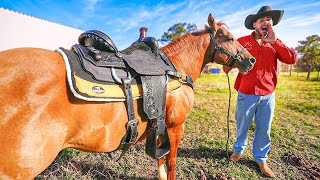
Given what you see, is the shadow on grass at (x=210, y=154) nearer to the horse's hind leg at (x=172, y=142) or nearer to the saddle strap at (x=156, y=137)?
the horse's hind leg at (x=172, y=142)

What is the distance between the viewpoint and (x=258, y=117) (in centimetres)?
290

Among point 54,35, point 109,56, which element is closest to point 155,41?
point 109,56

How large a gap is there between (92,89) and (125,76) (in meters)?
0.33

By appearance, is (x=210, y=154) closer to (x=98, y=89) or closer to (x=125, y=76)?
(x=125, y=76)

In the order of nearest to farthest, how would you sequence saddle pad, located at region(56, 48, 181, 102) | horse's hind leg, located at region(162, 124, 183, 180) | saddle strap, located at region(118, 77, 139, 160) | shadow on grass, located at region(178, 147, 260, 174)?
1. saddle pad, located at region(56, 48, 181, 102)
2. saddle strap, located at region(118, 77, 139, 160)
3. horse's hind leg, located at region(162, 124, 183, 180)
4. shadow on grass, located at region(178, 147, 260, 174)

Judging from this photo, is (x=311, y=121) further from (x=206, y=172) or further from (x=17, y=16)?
(x=17, y=16)

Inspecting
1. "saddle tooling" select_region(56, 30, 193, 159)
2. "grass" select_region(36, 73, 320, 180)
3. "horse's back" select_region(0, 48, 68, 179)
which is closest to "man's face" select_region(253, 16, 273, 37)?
"saddle tooling" select_region(56, 30, 193, 159)

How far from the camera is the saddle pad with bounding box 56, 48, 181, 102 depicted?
126cm

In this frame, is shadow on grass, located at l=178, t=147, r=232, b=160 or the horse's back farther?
shadow on grass, located at l=178, t=147, r=232, b=160

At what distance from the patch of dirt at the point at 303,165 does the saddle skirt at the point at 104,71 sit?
2917mm

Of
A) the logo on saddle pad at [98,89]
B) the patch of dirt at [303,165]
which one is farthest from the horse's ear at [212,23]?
the patch of dirt at [303,165]

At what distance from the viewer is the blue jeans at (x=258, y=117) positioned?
279cm

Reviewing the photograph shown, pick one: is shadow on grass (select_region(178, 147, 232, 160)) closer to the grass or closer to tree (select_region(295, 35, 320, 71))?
the grass

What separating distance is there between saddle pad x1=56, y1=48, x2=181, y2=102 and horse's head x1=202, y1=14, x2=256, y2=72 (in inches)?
53.6
